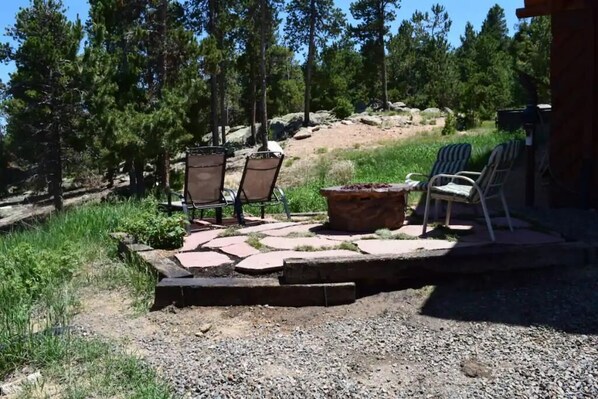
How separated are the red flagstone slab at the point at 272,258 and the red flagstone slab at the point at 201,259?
0.61ft

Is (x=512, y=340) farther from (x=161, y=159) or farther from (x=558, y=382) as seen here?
(x=161, y=159)

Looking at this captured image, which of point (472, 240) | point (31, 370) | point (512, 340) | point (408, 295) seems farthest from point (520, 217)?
point (31, 370)

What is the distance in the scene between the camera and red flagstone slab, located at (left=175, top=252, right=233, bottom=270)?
437 centimetres

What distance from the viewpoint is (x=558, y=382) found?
2.64 meters

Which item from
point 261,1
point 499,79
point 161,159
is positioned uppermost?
point 261,1

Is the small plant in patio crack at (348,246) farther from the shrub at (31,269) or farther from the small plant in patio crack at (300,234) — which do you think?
the shrub at (31,269)

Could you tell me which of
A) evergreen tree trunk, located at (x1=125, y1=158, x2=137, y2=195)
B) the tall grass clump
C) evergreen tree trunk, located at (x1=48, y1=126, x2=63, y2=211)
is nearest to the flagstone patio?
the tall grass clump

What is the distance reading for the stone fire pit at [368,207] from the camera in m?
5.16

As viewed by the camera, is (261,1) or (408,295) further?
(261,1)

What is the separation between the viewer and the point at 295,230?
553 cm

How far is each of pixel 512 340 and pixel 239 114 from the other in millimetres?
35306

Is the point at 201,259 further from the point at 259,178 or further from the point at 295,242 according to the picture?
the point at 259,178

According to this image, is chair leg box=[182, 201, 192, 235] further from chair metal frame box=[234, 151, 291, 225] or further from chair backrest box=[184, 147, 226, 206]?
chair metal frame box=[234, 151, 291, 225]

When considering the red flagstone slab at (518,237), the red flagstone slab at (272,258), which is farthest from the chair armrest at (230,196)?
the red flagstone slab at (518,237)
